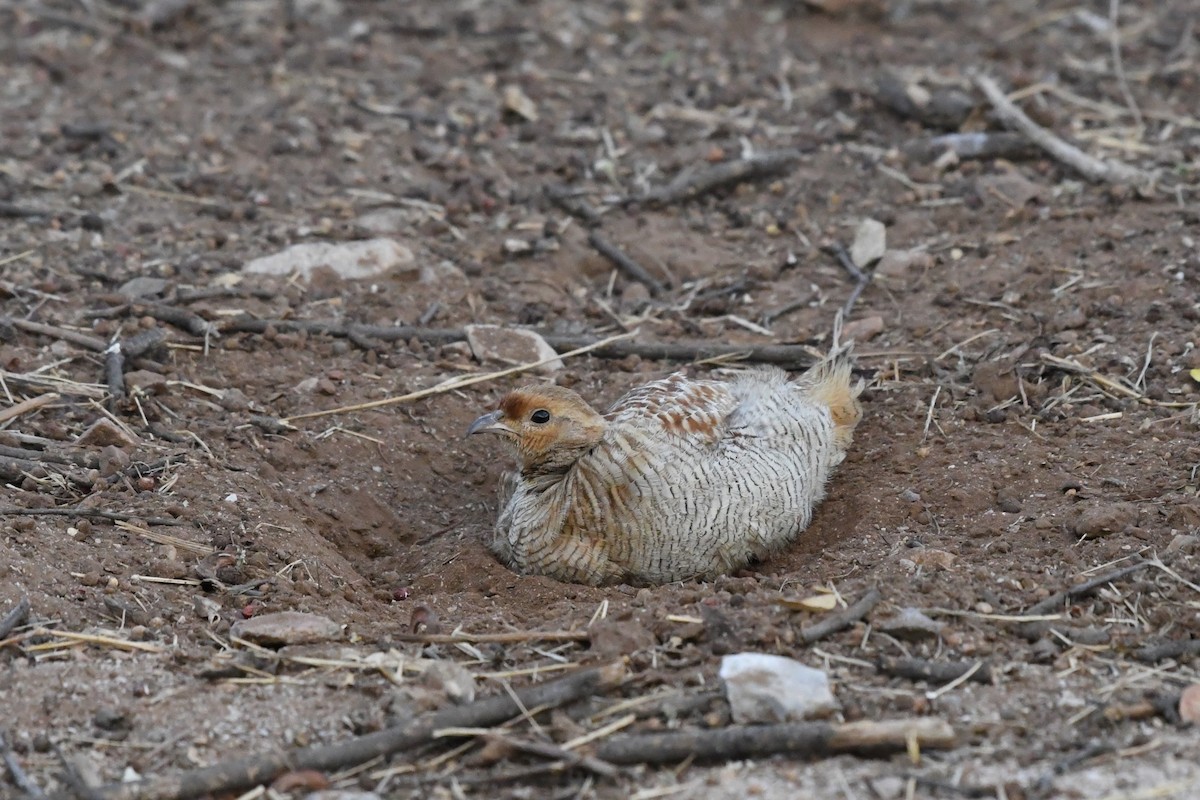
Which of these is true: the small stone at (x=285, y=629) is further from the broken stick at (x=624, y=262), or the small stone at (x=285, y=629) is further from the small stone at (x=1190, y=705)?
the broken stick at (x=624, y=262)

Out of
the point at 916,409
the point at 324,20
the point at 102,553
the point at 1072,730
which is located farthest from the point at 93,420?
the point at 324,20

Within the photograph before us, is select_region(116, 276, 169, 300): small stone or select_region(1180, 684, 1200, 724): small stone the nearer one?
select_region(1180, 684, 1200, 724): small stone

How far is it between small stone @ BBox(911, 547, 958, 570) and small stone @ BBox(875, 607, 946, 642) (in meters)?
0.49

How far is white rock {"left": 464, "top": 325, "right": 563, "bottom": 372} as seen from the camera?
7051 millimetres

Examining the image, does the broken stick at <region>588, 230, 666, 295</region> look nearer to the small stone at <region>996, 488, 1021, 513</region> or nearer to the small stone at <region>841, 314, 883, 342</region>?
the small stone at <region>841, 314, 883, 342</region>

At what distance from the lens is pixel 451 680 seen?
4457 mm

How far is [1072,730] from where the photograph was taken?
4.20m

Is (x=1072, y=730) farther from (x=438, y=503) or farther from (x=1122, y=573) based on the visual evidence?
(x=438, y=503)

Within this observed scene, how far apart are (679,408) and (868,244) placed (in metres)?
2.25

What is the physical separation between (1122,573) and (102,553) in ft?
11.8

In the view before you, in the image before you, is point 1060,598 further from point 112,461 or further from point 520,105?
point 520,105

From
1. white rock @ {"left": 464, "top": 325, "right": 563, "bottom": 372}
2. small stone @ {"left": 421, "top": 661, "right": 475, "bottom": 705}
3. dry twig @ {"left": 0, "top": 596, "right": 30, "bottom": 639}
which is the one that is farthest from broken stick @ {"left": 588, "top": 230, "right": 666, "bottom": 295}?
dry twig @ {"left": 0, "top": 596, "right": 30, "bottom": 639}

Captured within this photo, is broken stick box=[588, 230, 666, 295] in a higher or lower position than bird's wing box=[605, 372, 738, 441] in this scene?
lower

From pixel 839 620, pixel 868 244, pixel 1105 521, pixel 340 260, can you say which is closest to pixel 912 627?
pixel 839 620
